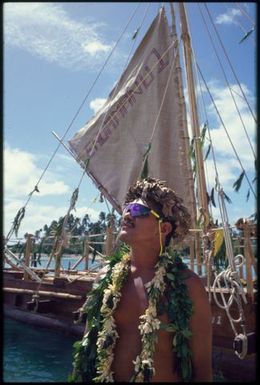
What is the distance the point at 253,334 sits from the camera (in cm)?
608

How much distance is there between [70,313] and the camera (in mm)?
9586

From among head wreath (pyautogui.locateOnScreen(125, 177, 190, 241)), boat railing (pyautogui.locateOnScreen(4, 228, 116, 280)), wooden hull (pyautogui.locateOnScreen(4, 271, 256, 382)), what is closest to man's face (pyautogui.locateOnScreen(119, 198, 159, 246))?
head wreath (pyautogui.locateOnScreen(125, 177, 190, 241))

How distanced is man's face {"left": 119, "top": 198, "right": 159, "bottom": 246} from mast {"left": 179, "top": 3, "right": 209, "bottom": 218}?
4.81 m

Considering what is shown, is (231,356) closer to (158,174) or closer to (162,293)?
(162,293)

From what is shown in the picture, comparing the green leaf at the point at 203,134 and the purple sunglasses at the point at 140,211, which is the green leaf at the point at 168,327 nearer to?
the purple sunglasses at the point at 140,211

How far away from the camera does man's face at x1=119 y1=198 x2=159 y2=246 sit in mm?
2309

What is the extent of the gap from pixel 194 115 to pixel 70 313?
5.58m

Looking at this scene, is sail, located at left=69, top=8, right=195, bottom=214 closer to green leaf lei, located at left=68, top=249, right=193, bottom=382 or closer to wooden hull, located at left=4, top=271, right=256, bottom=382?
wooden hull, located at left=4, top=271, right=256, bottom=382

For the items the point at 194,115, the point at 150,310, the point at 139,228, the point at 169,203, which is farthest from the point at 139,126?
the point at 150,310

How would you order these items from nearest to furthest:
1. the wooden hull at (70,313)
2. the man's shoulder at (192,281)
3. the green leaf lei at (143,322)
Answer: the green leaf lei at (143,322) < the man's shoulder at (192,281) < the wooden hull at (70,313)

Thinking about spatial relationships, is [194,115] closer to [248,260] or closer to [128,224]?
[248,260]

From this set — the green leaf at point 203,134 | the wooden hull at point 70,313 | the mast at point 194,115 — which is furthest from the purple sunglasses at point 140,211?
the green leaf at point 203,134

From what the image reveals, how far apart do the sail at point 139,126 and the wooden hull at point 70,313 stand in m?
3.79

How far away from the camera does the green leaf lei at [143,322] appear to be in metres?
2.05
